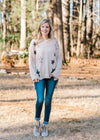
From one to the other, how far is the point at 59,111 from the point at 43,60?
7.56ft

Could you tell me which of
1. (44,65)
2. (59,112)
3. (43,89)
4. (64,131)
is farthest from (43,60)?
(59,112)

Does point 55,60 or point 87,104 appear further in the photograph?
point 87,104

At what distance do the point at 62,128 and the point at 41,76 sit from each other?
1246 millimetres

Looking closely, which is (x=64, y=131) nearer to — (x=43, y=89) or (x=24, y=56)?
(x=43, y=89)

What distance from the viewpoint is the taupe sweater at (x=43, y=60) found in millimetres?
4719

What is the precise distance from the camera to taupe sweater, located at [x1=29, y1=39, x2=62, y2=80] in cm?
472

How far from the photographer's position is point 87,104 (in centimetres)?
755

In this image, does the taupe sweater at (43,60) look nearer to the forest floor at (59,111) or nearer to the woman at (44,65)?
the woman at (44,65)

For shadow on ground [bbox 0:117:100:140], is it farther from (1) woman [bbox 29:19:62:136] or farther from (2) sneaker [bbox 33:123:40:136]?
(1) woman [bbox 29:19:62:136]

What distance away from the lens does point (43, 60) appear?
4758 mm

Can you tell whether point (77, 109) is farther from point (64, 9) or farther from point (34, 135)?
point (64, 9)

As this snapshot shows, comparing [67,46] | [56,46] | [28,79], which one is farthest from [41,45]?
[67,46]

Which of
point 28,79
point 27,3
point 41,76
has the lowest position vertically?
point 28,79

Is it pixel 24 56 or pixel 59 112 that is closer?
pixel 59 112
